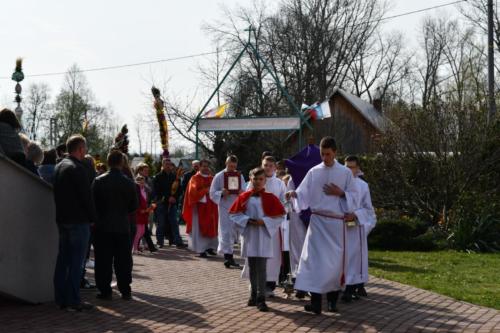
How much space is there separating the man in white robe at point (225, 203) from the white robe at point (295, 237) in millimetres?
3018

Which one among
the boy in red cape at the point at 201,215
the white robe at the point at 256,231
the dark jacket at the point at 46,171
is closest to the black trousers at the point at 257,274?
the white robe at the point at 256,231

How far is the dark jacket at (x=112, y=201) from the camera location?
9984 mm

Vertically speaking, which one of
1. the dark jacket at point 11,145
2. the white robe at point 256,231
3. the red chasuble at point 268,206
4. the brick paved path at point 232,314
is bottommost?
the brick paved path at point 232,314

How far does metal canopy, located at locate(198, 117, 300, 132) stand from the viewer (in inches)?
877

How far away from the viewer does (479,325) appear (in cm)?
855

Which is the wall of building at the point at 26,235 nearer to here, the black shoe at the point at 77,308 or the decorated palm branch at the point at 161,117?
the black shoe at the point at 77,308

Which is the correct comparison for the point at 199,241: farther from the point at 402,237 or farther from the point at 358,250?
the point at 358,250

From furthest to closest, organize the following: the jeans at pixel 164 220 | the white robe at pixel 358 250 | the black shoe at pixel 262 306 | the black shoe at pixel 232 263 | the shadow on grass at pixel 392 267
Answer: the jeans at pixel 164 220 < the black shoe at pixel 232 263 < the shadow on grass at pixel 392 267 < the white robe at pixel 358 250 < the black shoe at pixel 262 306

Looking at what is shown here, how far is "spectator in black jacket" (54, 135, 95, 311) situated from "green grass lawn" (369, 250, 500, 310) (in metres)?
Answer: 4.97

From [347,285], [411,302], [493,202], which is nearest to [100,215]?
[347,285]

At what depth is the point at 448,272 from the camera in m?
13.4

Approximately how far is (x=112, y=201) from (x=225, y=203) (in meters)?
5.27

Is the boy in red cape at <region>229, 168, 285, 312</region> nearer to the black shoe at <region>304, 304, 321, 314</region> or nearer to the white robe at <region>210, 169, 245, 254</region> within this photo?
the black shoe at <region>304, 304, 321, 314</region>

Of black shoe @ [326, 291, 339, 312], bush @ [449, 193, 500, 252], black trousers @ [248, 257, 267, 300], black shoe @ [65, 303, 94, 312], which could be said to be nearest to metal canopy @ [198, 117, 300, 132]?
bush @ [449, 193, 500, 252]
